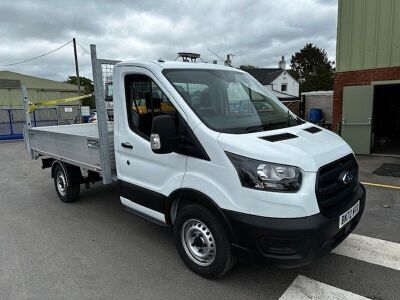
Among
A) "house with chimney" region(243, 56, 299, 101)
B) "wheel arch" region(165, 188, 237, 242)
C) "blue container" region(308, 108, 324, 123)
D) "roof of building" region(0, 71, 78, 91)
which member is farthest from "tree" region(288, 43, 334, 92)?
"wheel arch" region(165, 188, 237, 242)

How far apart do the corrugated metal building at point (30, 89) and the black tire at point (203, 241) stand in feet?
120

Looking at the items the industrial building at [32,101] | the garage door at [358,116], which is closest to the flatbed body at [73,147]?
the industrial building at [32,101]

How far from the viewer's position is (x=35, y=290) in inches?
130

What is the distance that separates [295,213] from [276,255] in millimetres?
412

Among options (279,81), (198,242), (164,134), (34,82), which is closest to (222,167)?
(164,134)

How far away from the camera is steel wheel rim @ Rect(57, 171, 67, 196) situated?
607 cm

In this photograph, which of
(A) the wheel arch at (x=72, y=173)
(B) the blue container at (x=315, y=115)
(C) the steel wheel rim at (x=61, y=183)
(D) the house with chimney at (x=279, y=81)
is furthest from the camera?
(D) the house with chimney at (x=279, y=81)

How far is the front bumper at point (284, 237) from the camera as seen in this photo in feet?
8.93

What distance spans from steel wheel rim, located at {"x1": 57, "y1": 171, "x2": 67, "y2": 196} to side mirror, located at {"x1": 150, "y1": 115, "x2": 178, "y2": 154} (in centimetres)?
350

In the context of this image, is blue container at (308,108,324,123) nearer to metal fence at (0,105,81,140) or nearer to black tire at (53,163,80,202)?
metal fence at (0,105,81,140)

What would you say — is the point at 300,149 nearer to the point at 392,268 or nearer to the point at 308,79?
the point at 392,268

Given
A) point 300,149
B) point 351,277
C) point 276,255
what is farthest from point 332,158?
point 351,277

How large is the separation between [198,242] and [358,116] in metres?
8.24

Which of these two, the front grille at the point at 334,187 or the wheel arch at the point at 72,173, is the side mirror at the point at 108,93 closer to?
the wheel arch at the point at 72,173
